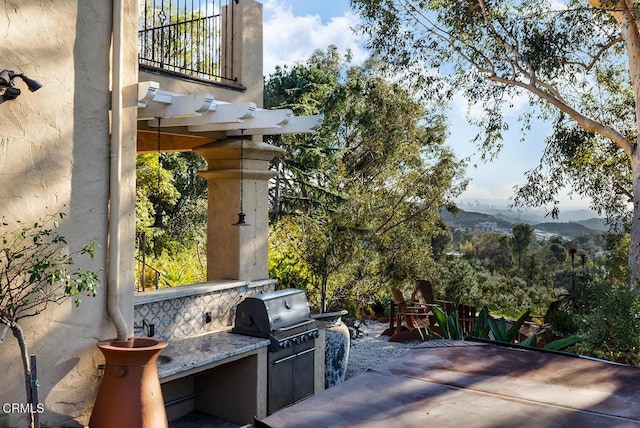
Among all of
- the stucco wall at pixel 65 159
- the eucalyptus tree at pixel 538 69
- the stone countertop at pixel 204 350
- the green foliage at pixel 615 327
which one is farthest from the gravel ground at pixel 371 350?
the eucalyptus tree at pixel 538 69

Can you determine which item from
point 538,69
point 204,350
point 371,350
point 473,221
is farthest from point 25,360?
point 473,221

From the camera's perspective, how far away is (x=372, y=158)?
1680 centimetres

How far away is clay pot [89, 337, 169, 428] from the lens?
368cm

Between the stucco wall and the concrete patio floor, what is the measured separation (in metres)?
2.52

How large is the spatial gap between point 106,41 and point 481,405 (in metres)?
3.62

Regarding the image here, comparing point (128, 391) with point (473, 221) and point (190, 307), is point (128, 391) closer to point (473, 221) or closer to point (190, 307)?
point (190, 307)

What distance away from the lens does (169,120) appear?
5281 mm

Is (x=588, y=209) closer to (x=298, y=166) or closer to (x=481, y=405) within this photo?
(x=298, y=166)

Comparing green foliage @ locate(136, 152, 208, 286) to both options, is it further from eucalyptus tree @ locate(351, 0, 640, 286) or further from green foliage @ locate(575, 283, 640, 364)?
eucalyptus tree @ locate(351, 0, 640, 286)

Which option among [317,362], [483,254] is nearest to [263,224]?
[317,362]

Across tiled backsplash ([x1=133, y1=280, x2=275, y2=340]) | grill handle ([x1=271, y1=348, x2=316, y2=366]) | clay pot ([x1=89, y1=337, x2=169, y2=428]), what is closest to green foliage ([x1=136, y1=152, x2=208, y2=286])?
tiled backsplash ([x1=133, y1=280, x2=275, y2=340])

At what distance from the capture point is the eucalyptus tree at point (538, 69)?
10.7 m

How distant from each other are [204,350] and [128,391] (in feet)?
3.66

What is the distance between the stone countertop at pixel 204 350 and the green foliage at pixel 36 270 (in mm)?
903
